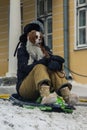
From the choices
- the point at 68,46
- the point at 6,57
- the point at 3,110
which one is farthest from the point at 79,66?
the point at 3,110

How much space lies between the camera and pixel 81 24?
13.6m

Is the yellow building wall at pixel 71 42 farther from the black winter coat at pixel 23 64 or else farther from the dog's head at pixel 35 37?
the black winter coat at pixel 23 64

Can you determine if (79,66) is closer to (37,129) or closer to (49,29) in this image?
(49,29)

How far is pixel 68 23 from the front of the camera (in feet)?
45.7

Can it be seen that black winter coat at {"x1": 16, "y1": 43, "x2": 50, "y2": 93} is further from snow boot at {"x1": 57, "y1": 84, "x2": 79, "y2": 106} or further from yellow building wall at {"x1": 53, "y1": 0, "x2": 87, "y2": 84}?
yellow building wall at {"x1": 53, "y1": 0, "x2": 87, "y2": 84}

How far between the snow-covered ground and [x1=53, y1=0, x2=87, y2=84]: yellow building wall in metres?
7.83

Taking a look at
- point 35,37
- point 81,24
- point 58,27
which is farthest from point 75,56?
point 35,37

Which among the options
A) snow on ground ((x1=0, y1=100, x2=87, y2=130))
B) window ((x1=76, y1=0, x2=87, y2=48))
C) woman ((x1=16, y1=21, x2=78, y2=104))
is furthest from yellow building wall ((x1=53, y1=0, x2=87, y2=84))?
snow on ground ((x1=0, y1=100, x2=87, y2=130))

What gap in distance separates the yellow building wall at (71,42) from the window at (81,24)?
14cm

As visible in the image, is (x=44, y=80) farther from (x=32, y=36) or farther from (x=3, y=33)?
(x=3, y=33)

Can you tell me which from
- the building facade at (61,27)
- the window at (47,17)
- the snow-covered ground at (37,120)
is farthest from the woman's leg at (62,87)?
the window at (47,17)

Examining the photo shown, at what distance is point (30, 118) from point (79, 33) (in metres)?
9.21

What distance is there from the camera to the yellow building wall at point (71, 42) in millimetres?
13367

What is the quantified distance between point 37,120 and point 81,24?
924 centimetres
